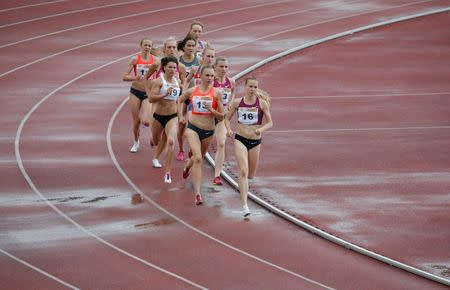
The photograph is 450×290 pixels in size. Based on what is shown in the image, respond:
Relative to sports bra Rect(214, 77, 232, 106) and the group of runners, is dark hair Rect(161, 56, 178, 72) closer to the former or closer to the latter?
the group of runners

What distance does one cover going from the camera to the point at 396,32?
92.2ft

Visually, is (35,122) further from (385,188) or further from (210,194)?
(385,188)

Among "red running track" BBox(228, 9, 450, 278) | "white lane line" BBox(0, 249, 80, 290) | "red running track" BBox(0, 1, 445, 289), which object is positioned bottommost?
"red running track" BBox(228, 9, 450, 278)

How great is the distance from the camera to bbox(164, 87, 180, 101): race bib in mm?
16042

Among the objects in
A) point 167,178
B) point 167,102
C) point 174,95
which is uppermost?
point 174,95

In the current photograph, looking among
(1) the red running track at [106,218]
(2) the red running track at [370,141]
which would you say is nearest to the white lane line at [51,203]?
(1) the red running track at [106,218]

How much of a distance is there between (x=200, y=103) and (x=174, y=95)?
1038 mm

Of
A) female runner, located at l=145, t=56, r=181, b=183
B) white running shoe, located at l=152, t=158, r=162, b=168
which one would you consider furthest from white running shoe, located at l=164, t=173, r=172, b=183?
white running shoe, located at l=152, t=158, r=162, b=168

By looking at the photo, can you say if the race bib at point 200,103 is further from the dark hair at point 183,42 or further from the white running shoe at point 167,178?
the dark hair at point 183,42

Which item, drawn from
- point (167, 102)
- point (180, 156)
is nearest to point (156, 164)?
point (180, 156)

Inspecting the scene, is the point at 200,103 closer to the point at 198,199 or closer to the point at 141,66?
the point at 198,199

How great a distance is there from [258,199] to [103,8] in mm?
15506

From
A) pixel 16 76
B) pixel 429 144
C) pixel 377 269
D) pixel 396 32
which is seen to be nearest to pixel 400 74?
pixel 396 32

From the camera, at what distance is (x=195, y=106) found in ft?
49.8
